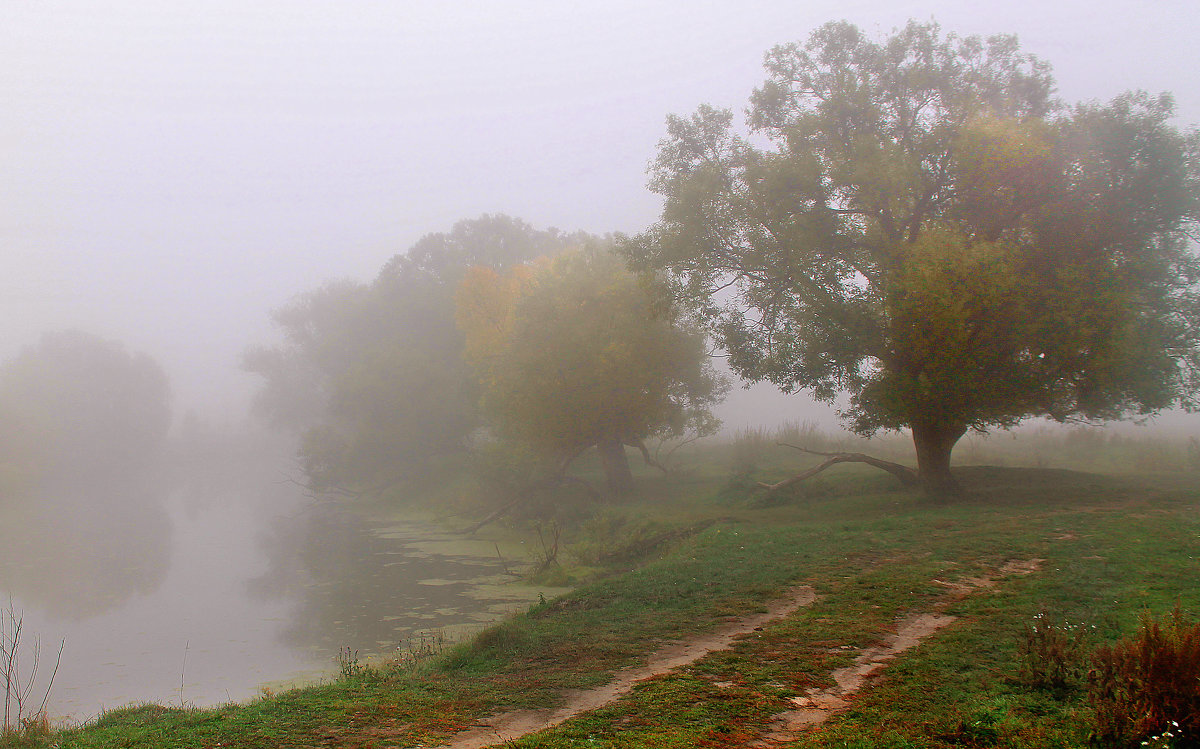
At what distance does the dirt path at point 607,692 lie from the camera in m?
5.57

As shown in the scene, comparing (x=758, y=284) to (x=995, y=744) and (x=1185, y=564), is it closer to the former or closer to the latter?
(x=1185, y=564)

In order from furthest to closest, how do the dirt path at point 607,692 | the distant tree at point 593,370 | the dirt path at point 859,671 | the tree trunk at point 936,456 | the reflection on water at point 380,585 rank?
the distant tree at point 593,370
the tree trunk at point 936,456
the reflection on water at point 380,585
the dirt path at point 607,692
the dirt path at point 859,671

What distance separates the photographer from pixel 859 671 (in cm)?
640

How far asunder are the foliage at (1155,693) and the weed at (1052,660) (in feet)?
2.45

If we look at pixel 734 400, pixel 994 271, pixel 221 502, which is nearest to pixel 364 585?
pixel 994 271

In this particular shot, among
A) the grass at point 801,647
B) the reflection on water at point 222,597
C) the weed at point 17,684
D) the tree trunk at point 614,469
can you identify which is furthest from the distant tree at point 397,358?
the grass at point 801,647

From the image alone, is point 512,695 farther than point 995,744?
Yes

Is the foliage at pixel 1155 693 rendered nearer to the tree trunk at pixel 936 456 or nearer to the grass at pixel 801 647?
the grass at pixel 801 647

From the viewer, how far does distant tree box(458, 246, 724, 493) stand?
2516cm

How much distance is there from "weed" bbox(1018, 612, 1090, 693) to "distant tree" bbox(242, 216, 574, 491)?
31.8m

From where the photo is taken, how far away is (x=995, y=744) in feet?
14.7

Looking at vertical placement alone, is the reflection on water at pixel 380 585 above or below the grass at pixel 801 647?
below

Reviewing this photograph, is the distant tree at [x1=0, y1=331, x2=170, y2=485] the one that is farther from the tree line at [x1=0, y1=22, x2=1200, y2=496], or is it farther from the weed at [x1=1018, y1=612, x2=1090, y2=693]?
the weed at [x1=1018, y1=612, x2=1090, y2=693]

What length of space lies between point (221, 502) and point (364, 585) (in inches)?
1382
